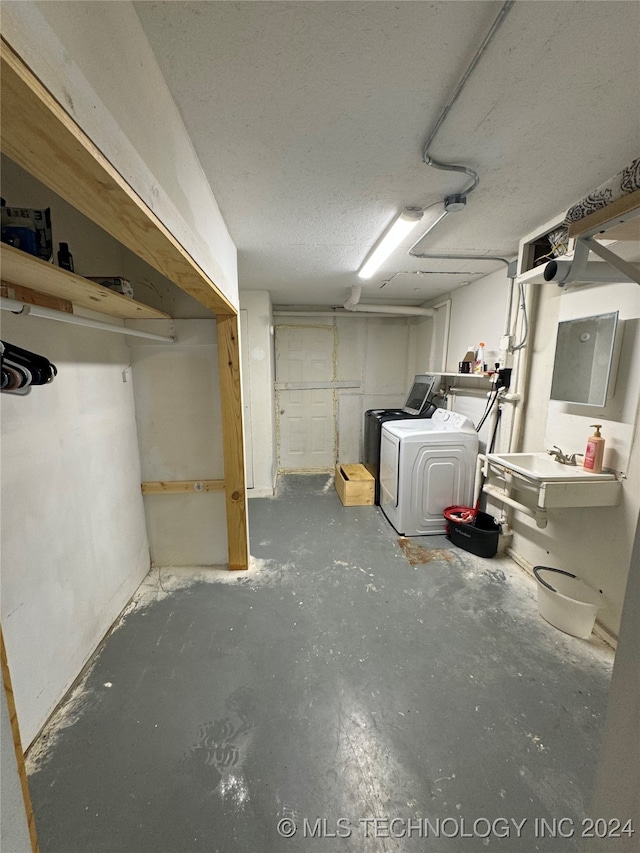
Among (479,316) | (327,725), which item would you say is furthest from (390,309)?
(327,725)

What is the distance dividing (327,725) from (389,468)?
2.14 meters

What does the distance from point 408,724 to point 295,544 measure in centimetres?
157

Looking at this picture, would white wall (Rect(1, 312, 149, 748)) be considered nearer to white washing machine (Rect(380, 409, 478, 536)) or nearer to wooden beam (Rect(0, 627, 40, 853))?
wooden beam (Rect(0, 627, 40, 853))

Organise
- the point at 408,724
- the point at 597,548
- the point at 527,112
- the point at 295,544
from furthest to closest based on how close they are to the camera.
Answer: the point at 295,544 < the point at 597,548 < the point at 408,724 < the point at 527,112

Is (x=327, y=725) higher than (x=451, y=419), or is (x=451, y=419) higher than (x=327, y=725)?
(x=451, y=419)

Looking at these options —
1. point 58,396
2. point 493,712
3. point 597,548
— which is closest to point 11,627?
point 58,396

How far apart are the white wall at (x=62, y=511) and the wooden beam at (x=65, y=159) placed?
0.79 m

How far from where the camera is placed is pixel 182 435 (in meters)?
2.32

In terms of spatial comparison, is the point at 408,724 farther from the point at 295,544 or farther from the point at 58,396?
the point at 58,396

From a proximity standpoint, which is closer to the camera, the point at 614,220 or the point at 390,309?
the point at 614,220

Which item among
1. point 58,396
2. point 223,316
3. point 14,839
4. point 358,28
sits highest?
point 358,28

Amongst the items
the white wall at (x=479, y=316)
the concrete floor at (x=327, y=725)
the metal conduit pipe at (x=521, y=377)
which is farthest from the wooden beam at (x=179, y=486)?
the white wall at (x=479, y=316)

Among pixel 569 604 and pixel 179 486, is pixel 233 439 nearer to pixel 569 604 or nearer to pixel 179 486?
pixel 179 486

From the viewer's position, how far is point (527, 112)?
1.08 metres
